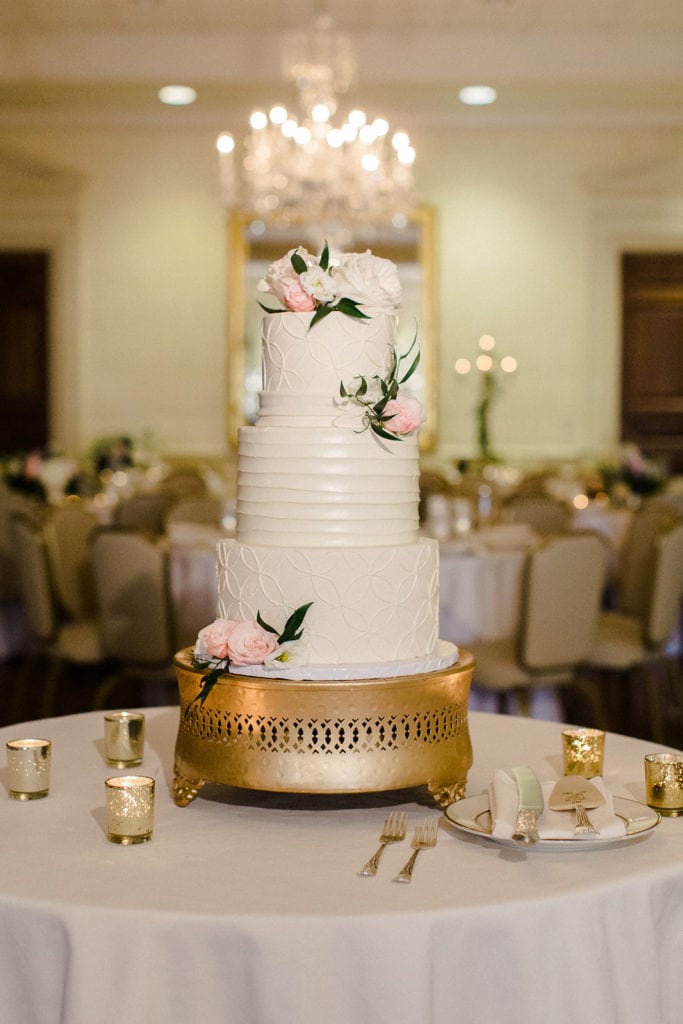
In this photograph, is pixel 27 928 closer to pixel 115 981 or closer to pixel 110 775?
pixel 115 981

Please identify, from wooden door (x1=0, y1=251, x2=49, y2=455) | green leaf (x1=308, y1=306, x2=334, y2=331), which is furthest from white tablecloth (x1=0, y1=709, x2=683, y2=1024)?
wooden door (x1=0, y1=251, x2=49, y2=455)

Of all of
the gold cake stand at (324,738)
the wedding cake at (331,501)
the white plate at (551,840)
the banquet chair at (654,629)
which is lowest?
the banquet chair at (654,629)

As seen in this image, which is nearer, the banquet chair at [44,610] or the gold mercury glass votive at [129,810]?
the gold mercury glass votive at [129,810]

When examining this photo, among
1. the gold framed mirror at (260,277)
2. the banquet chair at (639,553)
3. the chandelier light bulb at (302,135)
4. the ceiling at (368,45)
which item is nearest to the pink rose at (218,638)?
the banquet chair at (639,553)

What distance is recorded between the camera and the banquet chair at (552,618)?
4617 millimetres

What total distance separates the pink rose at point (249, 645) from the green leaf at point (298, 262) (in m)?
0.57

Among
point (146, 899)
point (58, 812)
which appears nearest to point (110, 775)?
point (58, 812)

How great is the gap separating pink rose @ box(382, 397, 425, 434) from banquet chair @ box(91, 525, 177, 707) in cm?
285

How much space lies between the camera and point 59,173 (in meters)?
12.1

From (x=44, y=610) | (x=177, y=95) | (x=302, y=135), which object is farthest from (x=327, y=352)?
(x=177, y=95)

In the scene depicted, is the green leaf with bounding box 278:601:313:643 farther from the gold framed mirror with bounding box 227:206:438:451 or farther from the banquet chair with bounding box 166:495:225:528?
the gold framed mirror with bounding box 227:206:438:451

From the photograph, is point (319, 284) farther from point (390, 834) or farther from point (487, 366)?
point (487, 366)

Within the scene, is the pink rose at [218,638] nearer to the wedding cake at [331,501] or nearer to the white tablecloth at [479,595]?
the wedding cake at [331,501]

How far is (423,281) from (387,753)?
1041 cm
